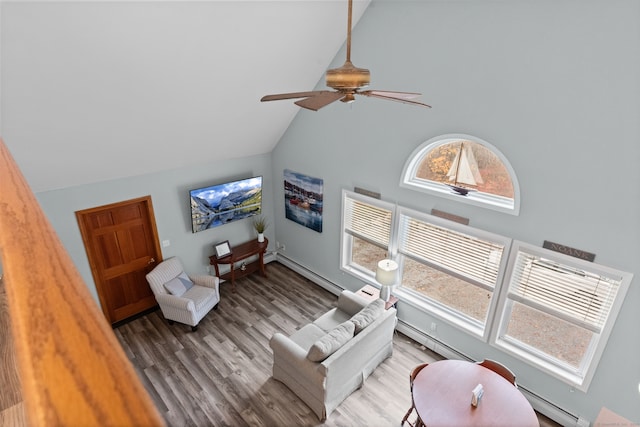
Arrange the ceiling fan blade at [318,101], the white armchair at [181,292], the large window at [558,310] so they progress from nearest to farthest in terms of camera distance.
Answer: the ceiling fan blade at [318,101], the large window at [558,310], the white armchair at [181,292]

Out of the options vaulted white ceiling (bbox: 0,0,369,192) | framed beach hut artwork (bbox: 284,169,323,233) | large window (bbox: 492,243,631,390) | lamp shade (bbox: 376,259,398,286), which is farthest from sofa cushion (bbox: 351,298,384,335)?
vaulted white ceiling (bbox: 0,0,369,192)

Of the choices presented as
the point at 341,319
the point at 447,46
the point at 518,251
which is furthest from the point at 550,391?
the point at 447,46

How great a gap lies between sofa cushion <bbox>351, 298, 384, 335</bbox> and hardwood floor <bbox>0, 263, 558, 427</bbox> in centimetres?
95

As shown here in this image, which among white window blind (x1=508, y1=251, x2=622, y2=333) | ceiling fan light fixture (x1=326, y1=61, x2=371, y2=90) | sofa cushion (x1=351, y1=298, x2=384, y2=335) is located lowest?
sofa cushion (x1=351, y1=298, x2=384, y2=335)

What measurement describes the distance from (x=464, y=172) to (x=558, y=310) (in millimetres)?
1937

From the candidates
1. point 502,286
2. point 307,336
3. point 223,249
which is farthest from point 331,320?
point 223,249

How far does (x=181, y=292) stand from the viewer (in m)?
5.94

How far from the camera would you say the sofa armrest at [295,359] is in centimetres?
409

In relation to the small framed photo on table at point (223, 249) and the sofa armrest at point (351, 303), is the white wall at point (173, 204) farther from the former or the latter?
the sofa armrest at point (351, 303)

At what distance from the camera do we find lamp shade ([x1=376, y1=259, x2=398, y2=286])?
5.27 meters

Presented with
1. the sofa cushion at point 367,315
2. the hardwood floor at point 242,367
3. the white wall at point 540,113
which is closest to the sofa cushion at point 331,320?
the sofa cushion at point 367,315

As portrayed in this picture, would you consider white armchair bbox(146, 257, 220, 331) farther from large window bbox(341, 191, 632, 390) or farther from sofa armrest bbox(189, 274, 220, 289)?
large window bbox(341, 191, 632, 390)

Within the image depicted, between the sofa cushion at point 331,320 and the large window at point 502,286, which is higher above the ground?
the large window at point 502,286

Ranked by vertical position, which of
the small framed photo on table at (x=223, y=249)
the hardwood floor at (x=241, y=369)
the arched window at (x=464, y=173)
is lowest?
the hardwood floor at (x=241, y=369)
